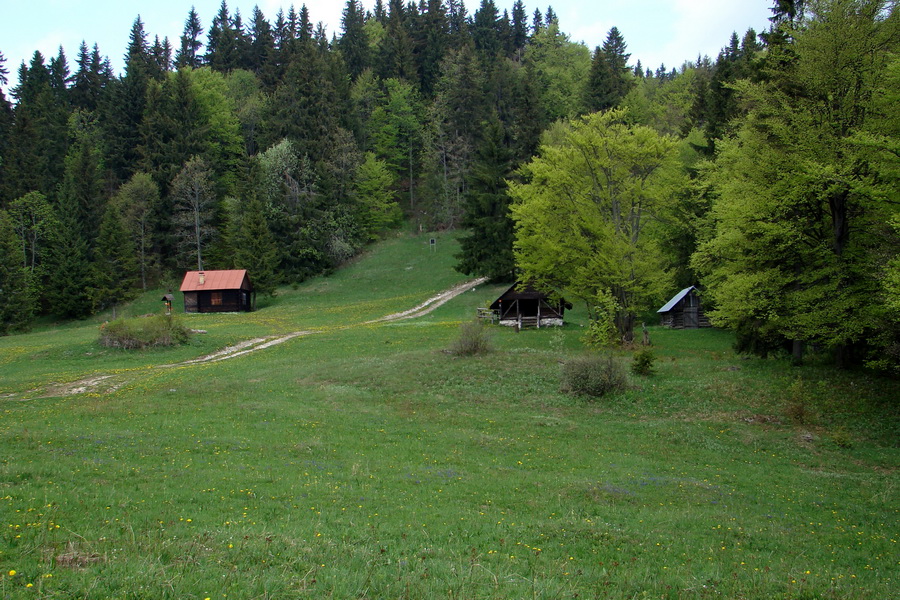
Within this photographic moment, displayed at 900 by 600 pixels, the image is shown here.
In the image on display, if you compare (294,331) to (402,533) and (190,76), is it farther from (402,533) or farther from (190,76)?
(190,76)

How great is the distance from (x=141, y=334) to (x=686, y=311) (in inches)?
1639

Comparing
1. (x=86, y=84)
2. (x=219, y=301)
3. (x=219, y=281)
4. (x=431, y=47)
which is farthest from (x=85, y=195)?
(x=431, y=47)

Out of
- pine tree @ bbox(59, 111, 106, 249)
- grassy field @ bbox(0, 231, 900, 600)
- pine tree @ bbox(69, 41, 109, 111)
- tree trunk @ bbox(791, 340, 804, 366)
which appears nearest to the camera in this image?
grassy field @ bbox(0, 231, 900, 600)

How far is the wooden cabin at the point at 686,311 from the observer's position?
162 feet

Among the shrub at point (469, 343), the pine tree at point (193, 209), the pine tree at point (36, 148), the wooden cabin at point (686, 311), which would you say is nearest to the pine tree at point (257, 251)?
the pine tree at point (193, 209)

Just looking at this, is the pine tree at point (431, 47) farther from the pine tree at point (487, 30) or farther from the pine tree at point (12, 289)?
the pine tree at point (12, 289)

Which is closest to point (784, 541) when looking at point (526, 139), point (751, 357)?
point (751, 357)

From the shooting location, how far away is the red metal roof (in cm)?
6319

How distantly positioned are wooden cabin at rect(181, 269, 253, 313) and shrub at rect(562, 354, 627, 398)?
47.0 meters

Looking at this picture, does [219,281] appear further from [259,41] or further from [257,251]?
[259,41]

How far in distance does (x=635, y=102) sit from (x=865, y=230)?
2665 inches

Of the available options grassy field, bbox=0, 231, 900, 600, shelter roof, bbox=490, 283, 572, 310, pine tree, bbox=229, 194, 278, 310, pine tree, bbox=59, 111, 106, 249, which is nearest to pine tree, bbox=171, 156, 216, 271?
pine tree, bbox=229, 194, 278, 310

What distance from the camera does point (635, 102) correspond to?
85188 mm

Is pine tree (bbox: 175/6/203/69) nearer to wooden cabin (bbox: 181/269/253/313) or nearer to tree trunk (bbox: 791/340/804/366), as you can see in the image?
wooden cabin (bbox: 181/269/253/313)
